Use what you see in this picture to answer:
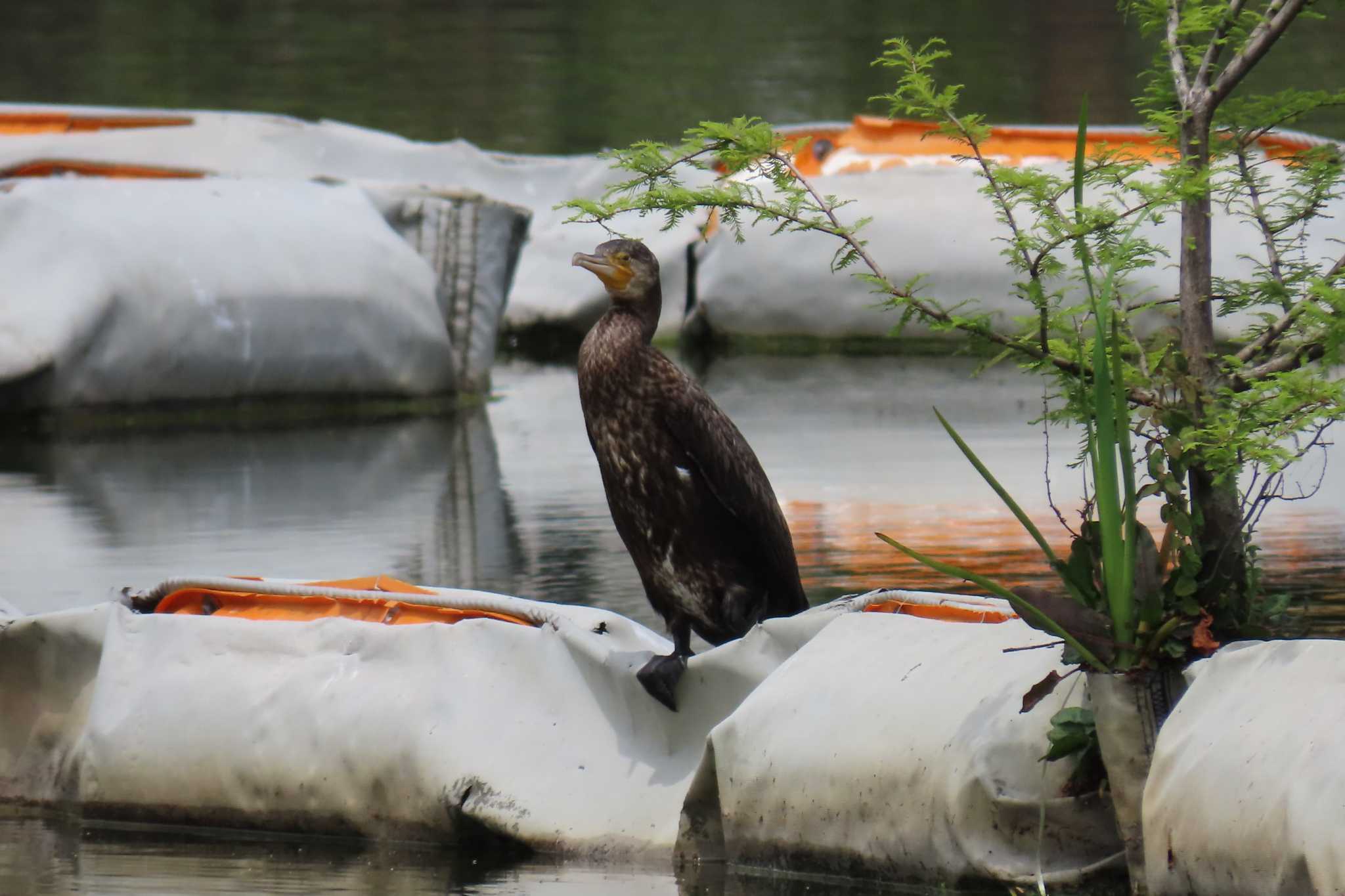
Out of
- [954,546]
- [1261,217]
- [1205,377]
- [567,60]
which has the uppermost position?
[567,60]

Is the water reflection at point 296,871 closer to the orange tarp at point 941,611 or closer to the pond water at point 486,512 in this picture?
the pond water at point 486,512

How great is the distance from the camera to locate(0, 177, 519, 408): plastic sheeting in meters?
9.23

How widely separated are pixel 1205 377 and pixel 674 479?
100cm

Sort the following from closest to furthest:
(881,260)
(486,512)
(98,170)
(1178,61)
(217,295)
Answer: (1178,61) < (486,512) < (217,295) < (98,170) < (881,260)

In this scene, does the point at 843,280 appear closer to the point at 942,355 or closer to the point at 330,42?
the point at 942,355

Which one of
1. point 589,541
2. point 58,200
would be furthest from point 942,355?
point 589,541

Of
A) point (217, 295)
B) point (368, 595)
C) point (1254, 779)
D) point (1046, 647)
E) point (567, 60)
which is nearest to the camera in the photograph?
point (1254, 779)

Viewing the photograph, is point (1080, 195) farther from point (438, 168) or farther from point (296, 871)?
point (438, 168)

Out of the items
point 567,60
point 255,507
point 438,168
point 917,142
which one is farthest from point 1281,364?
point 567,60

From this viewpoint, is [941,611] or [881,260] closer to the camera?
[941,611]

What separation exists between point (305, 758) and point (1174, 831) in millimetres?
1596

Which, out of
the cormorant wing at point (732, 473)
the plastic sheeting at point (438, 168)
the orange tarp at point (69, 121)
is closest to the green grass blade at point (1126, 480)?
the cormorant wing at point (732, 473)

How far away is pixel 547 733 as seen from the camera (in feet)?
12.5

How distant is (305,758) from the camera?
3.89 metres
